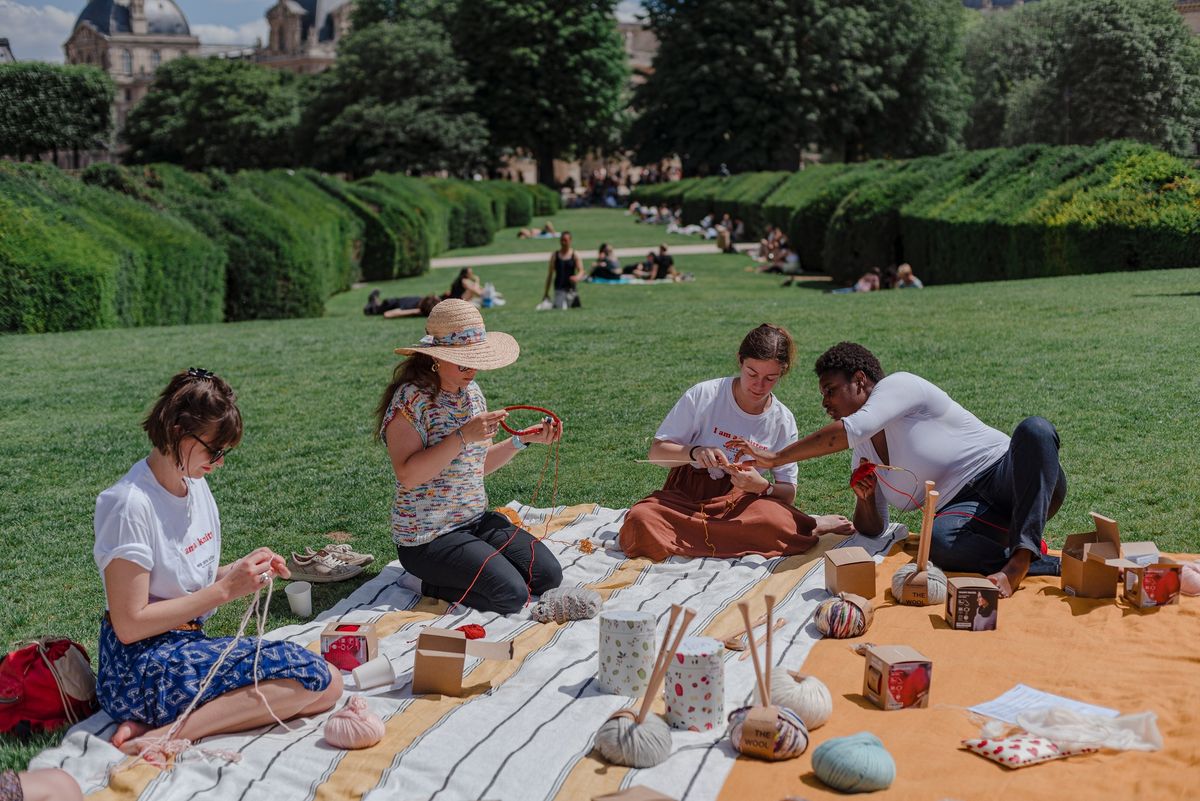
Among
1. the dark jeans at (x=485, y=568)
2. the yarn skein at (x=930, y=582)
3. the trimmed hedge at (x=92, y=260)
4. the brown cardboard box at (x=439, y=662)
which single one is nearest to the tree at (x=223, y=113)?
the trimmed hedge at (x=92, y=260)

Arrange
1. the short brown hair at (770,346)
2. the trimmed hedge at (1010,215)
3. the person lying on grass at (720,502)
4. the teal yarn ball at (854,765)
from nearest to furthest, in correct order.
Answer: the teal yarn ball at (854,765) → the short brown hair at (770,346) → the person lying on grass at (720,502) → the trimmed hedge at (1010,215)

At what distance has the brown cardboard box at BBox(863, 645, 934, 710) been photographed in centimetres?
362

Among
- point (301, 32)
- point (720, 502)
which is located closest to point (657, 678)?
point (720, 502)

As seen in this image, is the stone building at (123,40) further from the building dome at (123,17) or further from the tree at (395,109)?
the tree at (395,109)

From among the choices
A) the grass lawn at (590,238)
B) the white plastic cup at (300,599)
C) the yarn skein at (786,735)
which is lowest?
the white plastic cup at (300,599)

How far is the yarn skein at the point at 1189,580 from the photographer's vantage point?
4.54 metres

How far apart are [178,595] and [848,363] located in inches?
112

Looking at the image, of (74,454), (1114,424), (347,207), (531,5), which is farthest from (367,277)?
(531,5)

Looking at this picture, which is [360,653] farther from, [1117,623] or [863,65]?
[863,65]

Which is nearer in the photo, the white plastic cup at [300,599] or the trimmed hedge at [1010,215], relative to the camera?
the white plastic cup at [300,599]

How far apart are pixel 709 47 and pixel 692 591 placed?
4578 cm

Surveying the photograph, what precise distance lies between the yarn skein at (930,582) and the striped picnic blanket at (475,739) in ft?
1.08

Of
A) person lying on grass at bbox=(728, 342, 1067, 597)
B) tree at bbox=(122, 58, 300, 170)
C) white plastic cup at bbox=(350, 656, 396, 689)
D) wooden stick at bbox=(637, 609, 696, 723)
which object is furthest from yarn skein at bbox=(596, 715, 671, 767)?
tree at bbox=(122, 58, 300, 170)

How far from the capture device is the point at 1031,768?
3.25m
